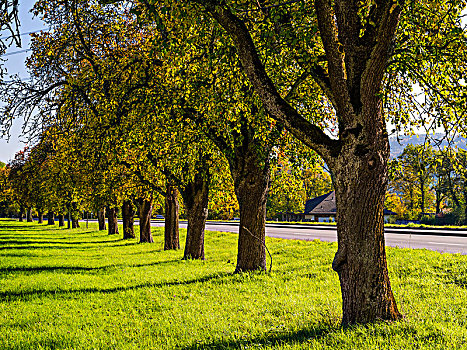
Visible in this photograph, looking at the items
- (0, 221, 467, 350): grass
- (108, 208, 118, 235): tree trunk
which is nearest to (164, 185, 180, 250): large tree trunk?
(0, 221, 467, 350): grass

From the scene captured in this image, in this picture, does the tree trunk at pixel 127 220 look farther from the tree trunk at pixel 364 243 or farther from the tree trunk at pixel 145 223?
the tree trunk at pixel 364 243

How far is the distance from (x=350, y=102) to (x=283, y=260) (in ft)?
35.5

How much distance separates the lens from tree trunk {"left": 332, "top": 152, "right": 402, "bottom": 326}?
5.53m

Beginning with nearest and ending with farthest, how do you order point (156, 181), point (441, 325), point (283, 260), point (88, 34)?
point (441, 325) < point (88, 34) < point (283, 260) < point (156, 181)

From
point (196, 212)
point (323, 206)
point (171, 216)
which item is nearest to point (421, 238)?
point (196, 212)

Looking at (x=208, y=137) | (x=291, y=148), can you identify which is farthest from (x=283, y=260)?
(x=208, y=137)

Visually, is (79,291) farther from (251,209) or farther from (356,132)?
(356,132)

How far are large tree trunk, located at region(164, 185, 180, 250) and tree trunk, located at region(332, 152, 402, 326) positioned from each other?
14.5 meters

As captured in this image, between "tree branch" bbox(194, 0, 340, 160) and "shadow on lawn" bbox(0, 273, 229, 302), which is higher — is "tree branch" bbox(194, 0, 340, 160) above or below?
above

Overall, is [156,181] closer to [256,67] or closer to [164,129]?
[164,129]

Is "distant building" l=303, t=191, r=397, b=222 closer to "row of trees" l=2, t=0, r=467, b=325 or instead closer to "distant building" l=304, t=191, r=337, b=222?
"distant building" l=304, t=191, r=337, b=222

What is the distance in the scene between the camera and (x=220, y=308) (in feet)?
25.3

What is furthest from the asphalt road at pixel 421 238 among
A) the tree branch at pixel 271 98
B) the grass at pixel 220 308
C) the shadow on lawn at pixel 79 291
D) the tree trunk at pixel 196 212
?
the tree branch at pixel 271 98

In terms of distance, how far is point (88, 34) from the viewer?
11.1m
